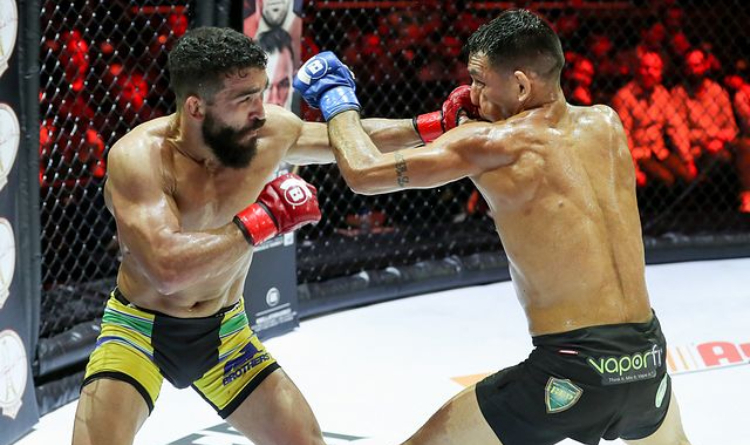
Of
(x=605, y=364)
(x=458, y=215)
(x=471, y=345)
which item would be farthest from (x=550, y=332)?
(x=458, y=215)

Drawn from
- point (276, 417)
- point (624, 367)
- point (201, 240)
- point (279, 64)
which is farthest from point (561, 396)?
point (279, 64)

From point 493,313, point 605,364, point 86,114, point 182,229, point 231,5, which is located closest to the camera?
point 605,364

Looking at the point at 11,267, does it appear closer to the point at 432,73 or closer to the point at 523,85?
the point at 523,85

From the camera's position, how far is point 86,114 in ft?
13.9

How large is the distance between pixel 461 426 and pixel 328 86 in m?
0.85

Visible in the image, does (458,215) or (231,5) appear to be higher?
(231,5)

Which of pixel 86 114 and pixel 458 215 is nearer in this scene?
pixel 86 114

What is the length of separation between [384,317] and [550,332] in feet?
8.11

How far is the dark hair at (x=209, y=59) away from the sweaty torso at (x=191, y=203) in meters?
0.15

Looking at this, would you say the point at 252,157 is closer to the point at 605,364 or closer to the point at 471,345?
the point at 605,364

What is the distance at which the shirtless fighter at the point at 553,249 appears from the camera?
6.76 ft

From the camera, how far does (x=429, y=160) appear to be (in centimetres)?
216

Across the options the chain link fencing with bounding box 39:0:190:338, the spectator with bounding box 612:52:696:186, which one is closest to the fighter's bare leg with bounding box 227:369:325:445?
the chain link fencing with bounding box 39:0:190:338

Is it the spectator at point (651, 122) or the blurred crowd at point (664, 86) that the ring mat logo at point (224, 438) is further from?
the spectator at point (651, 122)
